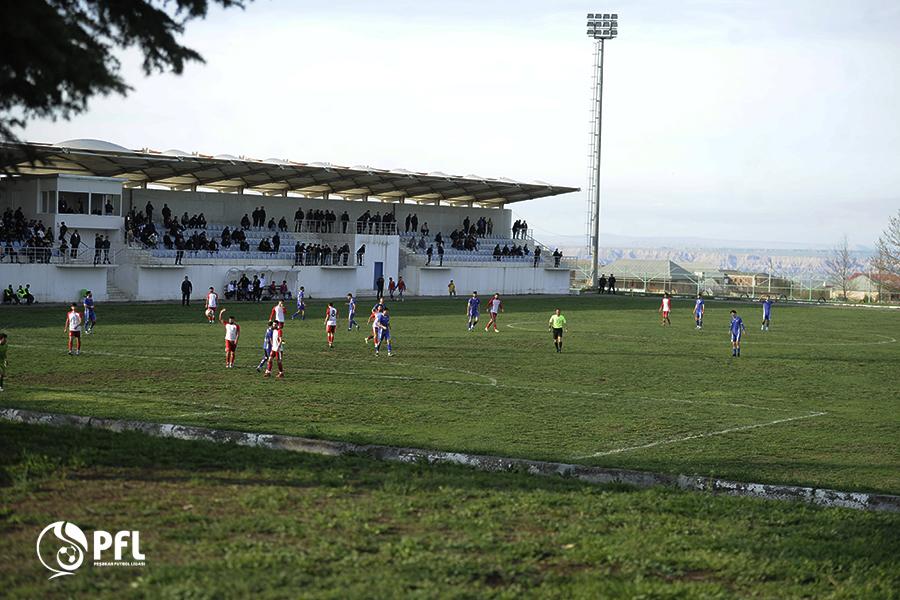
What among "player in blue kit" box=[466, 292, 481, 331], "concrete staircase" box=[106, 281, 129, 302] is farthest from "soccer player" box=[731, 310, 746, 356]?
"concrete staircase" box=[106, 281, 129, 302]

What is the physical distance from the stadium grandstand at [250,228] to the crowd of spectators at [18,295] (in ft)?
2.00

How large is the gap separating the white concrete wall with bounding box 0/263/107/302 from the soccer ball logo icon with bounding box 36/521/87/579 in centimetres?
4259

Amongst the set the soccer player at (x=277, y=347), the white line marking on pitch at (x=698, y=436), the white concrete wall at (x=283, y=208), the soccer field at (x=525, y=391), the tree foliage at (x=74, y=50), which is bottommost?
the white line marking on pitch at (x=698, y=436)

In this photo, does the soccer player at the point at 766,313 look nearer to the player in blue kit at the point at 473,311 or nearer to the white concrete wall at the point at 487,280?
the player in blue kit at the point at 473,311

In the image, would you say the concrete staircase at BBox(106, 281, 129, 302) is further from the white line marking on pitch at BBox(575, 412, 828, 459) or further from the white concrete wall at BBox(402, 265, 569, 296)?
the white line marking on pitch at BBox(575, 412, 828, 459)

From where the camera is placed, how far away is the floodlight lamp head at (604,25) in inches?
3302

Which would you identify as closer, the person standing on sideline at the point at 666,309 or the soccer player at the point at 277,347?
the soccer player at the point at 277,347

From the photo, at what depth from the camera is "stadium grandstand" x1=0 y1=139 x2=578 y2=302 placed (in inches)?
2087

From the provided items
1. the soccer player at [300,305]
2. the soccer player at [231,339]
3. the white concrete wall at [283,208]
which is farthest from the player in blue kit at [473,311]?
the white concrete wall at [283,208]

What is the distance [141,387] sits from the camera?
22.8 metres

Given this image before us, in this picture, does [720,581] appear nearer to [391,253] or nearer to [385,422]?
[385,422]

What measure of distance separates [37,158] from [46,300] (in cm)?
3997

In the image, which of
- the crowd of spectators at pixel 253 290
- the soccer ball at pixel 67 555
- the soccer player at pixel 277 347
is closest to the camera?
the soccer ball at pixel 67 555

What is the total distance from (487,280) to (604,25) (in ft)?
79.0
